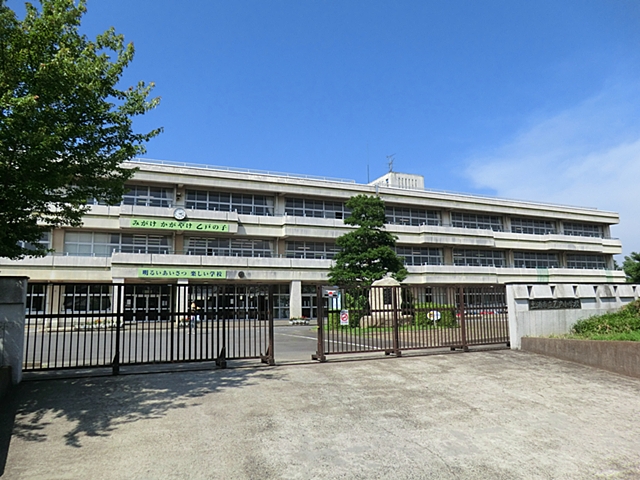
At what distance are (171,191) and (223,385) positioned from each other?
34658 mm

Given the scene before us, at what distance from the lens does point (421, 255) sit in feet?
164

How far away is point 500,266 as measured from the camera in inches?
2130

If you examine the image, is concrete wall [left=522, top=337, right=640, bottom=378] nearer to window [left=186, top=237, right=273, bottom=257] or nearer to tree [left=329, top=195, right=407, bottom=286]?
tree [left=329, top=195, right=407, bottom=286]

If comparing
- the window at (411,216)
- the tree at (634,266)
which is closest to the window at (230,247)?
the window at (411,216)

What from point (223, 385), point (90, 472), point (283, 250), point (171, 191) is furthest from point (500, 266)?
point (90, 472)

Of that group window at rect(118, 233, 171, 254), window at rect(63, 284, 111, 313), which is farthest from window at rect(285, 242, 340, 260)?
window at rect(63, 284, 111, 313)

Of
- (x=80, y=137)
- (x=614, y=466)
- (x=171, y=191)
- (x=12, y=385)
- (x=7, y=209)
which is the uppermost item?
(x=171, y=191)

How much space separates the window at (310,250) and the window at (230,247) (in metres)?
1.93

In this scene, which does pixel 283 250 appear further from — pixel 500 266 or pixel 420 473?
pixel 420 473

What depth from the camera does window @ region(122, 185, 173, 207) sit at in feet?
128

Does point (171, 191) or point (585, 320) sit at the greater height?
point (171, 191)

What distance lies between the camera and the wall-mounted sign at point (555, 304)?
13.3m

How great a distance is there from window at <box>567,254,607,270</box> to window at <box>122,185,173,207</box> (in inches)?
1923

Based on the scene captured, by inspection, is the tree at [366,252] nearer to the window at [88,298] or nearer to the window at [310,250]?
the window at [310,250]
